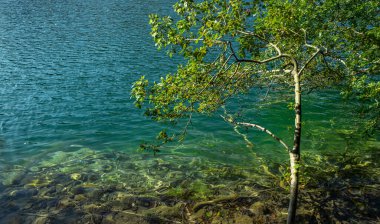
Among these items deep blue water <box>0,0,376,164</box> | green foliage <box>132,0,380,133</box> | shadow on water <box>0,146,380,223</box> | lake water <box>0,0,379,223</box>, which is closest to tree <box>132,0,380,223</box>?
green foliage <box>132,0,380,133</box>

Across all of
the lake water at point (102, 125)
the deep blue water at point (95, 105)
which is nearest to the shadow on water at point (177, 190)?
the lake water at point (102, 125)

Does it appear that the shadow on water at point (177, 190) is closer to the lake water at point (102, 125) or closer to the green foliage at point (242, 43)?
the lake water at point (102, 125)

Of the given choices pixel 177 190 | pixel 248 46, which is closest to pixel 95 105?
pixel 177 190

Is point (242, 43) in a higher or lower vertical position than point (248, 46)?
higher

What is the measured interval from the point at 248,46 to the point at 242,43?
256 mm

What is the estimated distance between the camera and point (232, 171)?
1984 cm

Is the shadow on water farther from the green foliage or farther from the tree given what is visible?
the green foliage

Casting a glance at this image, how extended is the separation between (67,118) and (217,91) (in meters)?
19.3

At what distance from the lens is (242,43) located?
13.4 meters

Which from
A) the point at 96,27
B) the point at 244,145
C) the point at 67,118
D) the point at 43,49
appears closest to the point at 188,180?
the point at 244,145

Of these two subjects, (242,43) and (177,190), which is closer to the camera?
(242,43)

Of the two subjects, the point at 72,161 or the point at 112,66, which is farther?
the point at 112,66

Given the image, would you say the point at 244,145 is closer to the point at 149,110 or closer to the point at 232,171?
the point at 232,171

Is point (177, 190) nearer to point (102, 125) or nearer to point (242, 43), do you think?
point (242, 43)
